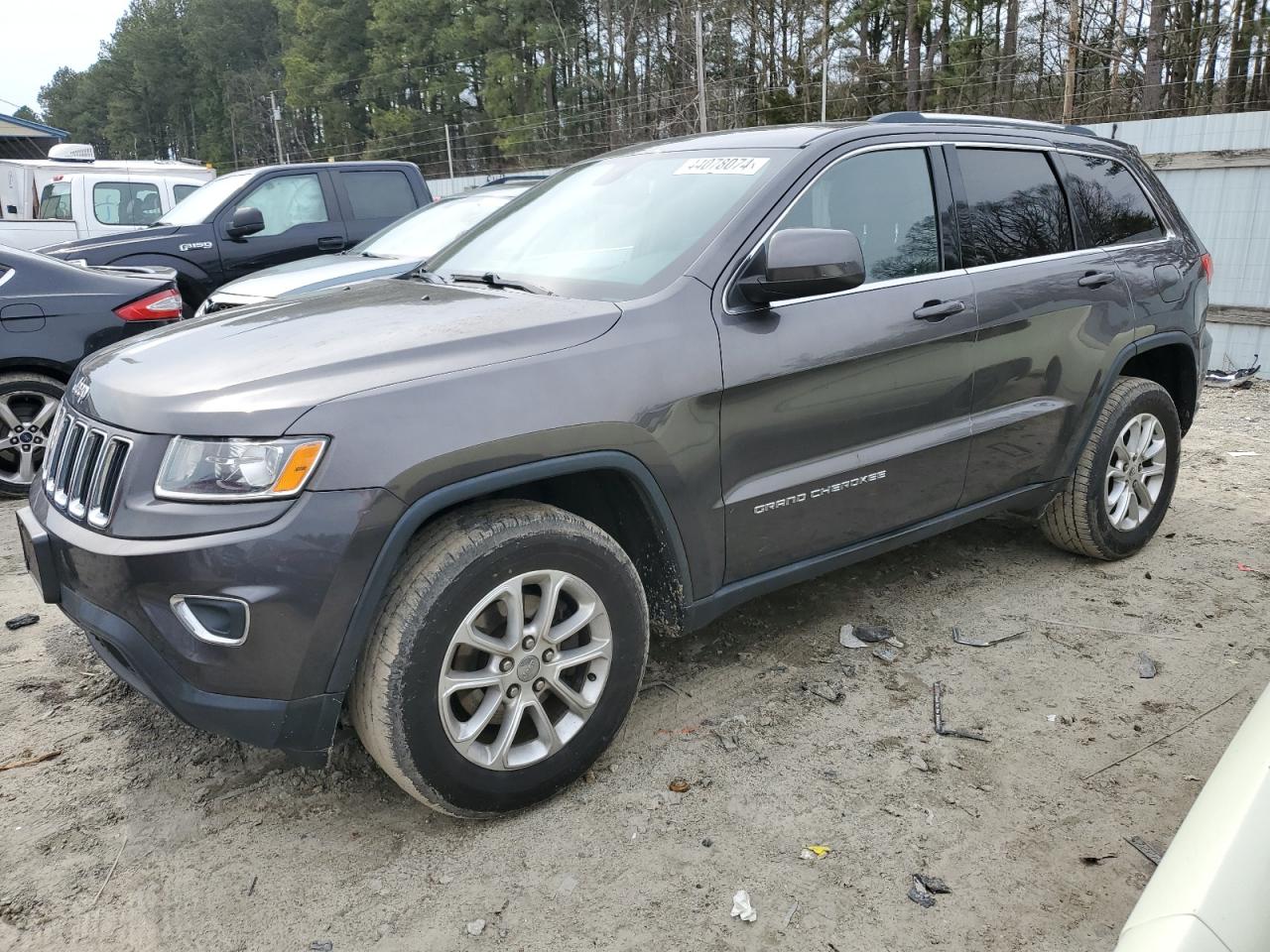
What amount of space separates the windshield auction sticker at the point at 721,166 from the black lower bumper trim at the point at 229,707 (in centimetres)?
204

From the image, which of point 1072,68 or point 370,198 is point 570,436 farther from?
point 1072,68

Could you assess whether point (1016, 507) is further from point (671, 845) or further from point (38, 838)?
point (38, 838)

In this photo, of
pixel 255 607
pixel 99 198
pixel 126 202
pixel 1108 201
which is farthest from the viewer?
pixel 126 202

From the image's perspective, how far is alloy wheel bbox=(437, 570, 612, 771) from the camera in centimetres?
248

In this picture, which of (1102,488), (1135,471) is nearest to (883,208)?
(1102,488)

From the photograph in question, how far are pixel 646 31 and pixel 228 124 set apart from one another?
55.7m

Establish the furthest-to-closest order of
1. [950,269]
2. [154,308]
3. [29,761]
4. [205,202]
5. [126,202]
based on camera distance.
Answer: [126,202] < [205,202] < [154,308] < [950,269] < [29,761]

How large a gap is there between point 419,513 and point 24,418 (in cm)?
461

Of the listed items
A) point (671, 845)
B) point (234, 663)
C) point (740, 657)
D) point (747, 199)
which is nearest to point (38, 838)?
point (234, 663)

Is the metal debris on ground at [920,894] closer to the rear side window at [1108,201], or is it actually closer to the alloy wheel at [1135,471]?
the alloy wheel at [1135,471]

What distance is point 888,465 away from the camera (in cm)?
329

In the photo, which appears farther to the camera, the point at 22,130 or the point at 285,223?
the point at 22,130

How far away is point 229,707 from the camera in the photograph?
7.45 feet

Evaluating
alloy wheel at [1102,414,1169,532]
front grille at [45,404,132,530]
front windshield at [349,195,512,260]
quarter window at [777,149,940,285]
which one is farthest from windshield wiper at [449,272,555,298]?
front windshield at [349,195,512,260]
